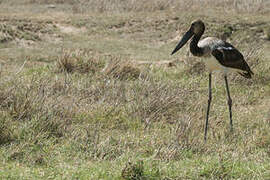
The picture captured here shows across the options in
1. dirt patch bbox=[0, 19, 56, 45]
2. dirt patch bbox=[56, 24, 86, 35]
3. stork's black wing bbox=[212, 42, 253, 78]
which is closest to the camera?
stork's black wing bbox=[212, 42, 253, 78]

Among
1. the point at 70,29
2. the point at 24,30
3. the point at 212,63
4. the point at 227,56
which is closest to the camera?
the point at 227,56

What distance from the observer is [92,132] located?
6105 mm

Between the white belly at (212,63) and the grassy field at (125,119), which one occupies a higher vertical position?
the white belly at (212,63)

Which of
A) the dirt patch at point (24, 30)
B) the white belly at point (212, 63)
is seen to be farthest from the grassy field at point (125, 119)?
the white belly at point (212, 63)

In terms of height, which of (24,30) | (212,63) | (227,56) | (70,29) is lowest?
(70,29)

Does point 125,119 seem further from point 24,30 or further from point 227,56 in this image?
point 24,30

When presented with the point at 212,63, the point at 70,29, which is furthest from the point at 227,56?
the point at 70,29

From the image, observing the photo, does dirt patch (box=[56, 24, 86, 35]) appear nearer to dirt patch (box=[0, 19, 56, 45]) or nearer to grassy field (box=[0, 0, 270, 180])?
dirt patch (box=[0, 19, 56, 45])

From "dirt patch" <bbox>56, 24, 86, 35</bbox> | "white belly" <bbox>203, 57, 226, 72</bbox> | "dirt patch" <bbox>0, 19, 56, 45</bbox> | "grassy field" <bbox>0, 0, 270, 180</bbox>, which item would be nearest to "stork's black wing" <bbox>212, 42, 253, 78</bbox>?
"white belly" <bbox>203, 57, 226, 72</bbox>

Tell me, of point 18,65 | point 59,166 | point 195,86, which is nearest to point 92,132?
point 59,166

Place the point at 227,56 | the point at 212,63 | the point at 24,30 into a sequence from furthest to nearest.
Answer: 1. the point at 24,30
2. the point at 212,63
3. the point at 227,56

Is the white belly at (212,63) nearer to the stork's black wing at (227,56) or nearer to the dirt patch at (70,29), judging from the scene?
the stork's black wing at (227,56)

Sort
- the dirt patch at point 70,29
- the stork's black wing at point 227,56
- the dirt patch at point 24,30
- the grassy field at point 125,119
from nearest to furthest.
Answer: the grassy field at point 125,119, the stork's black wing at point 227,56, the dirt patch at point 24,30, the dirt patch at point 70,29

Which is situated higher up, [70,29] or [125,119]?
[125,119]
